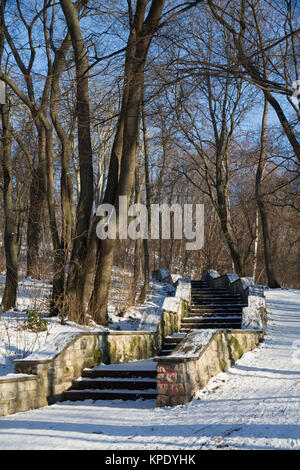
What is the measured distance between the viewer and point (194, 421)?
5.50 meters

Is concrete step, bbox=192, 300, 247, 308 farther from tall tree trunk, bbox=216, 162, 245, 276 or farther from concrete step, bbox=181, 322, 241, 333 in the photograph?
tall tree trunk, bbox=216, 162, 245, 276

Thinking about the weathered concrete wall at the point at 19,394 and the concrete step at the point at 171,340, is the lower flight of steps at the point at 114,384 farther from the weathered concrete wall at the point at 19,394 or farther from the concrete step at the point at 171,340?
the concrete step at the point at 171,340

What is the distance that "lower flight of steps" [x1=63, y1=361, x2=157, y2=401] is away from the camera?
286 inches

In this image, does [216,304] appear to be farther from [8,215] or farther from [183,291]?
[8,215]

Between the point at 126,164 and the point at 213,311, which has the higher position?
the point at 126,164

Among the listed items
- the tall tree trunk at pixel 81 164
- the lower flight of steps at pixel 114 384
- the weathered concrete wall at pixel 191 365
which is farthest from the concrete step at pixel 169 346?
the tall tree trunk at pixel 81 164

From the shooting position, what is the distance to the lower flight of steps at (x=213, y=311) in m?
11.2

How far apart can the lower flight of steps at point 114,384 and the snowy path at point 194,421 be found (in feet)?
0.79

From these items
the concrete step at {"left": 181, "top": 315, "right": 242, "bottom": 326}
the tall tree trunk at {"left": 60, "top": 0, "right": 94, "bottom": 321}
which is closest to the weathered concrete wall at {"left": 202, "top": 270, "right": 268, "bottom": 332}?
the concrete step at {"left": 181, "top": 315, "right": 242, "bottom": 326}

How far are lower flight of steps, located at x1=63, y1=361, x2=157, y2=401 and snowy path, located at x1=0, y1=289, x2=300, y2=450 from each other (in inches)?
9.5

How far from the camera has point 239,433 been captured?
4.88 meters

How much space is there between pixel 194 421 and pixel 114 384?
7.67 feet

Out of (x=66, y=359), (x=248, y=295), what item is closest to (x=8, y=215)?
(x=66, y=359)
